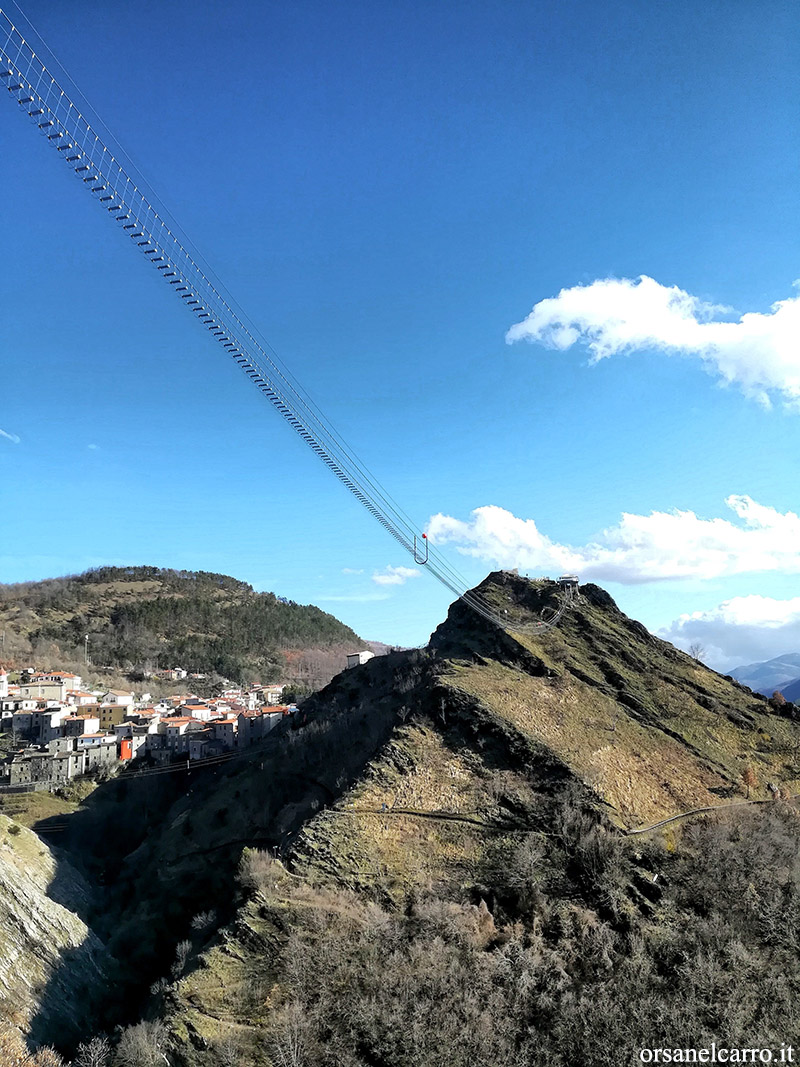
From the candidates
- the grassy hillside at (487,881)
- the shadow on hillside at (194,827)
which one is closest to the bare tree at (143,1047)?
the grassy hillside at (487,881)

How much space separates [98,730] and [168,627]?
219ft

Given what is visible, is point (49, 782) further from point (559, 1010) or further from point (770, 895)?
point (770, 895)

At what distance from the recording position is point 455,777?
98.6 feet

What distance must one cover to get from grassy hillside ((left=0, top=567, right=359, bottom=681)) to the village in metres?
35.0

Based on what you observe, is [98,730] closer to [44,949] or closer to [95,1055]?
[44,949]

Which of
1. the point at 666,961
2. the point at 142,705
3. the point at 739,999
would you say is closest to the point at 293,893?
the point at 666,961

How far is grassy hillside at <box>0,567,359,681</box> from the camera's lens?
119000 millimetres

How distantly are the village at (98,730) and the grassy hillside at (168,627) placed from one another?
34997mm

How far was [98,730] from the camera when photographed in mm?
67875

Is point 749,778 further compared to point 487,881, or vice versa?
point 749,778

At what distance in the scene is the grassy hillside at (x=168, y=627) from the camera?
119000 mm

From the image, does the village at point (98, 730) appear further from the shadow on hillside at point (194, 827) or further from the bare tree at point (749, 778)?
the bare tree at point (749, 778)

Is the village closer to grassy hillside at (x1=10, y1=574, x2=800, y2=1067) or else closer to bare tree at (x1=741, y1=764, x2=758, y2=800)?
grassy hillside at (x1=10, y1=574, x2=800, y2=1067)

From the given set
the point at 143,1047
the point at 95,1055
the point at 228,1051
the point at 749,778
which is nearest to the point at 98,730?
the point at 95,1055
